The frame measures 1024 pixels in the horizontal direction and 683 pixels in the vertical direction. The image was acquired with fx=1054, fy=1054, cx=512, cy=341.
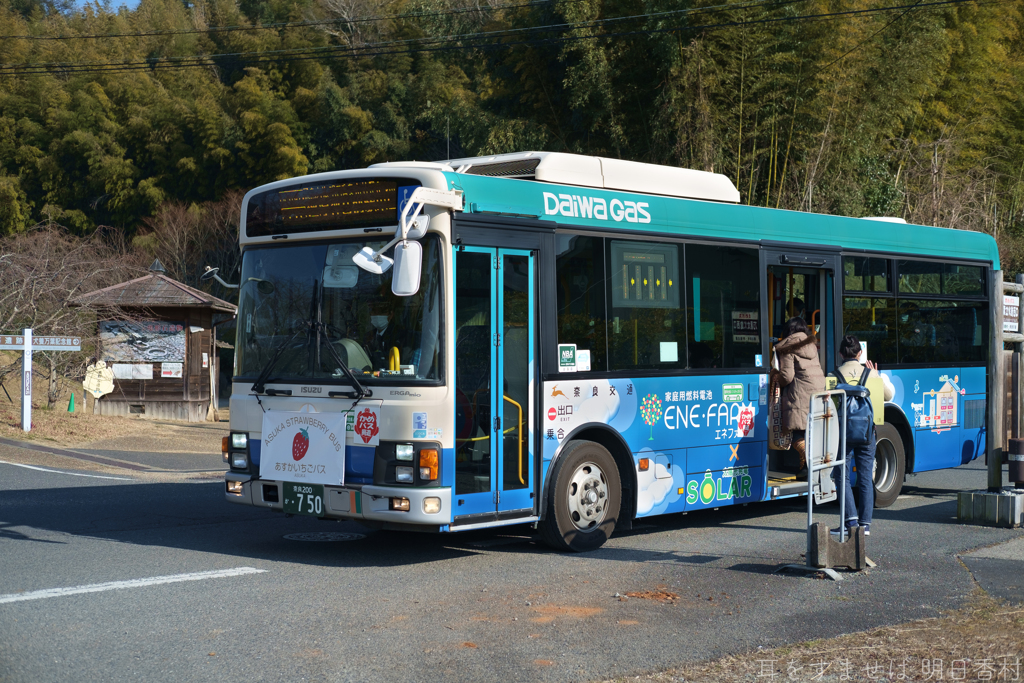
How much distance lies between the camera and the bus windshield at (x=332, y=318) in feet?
25.2

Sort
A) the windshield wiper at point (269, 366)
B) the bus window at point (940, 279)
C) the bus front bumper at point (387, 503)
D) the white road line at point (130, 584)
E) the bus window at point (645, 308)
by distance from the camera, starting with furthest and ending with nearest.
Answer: the bus window at point (940, 279)
the bus window at point (645, 308)
the windshield wiper at point (269, 366)
the bus front bumper at point (387, 503)
the white road line at point (130, 584)

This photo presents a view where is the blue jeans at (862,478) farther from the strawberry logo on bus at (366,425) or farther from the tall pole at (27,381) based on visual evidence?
the tall pole at (27,381)

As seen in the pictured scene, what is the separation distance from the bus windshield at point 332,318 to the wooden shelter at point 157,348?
62.5 feet

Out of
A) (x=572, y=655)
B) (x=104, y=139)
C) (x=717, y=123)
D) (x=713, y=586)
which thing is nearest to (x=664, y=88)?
(x=717, y=123)

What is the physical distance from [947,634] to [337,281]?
4.82 metres

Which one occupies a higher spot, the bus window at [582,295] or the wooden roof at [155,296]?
the wooden roof at [155,296]

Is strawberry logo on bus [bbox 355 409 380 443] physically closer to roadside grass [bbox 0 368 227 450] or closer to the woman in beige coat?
the woman in beige coat

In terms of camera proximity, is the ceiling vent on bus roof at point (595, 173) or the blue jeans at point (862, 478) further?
the ceiling vent on bus roof at point (595, 173)

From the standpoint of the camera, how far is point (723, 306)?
986cm

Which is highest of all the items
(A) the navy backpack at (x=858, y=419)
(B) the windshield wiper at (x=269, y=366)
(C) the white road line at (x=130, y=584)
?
(B) the windshield wiper at (x=269, y=366)

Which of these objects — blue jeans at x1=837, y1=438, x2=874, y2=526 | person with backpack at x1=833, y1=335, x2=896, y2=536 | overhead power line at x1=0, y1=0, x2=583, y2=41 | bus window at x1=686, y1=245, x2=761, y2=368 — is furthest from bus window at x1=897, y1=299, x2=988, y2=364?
overhead power line at x1=0, y1=0, x2=583, y2=41

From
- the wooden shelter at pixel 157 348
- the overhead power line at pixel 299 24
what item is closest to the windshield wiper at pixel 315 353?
the overhead power line at pixel 299 24

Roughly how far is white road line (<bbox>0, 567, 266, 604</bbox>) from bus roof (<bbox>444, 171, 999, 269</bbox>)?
3198mm

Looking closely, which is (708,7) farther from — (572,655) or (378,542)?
(572,655)
